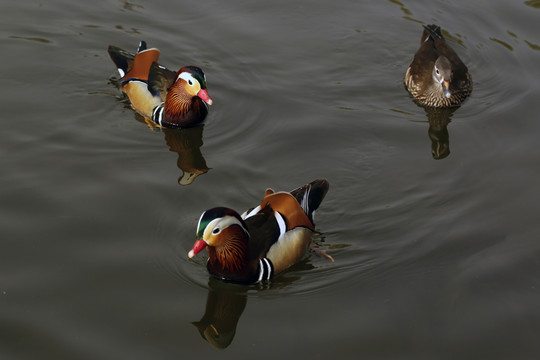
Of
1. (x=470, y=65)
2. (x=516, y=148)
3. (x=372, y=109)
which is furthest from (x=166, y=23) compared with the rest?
(x=516, y=148)

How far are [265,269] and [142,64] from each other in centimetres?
398

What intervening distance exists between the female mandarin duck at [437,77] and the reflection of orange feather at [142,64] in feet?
11.2

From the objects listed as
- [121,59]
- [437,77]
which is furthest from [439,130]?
[121,59]

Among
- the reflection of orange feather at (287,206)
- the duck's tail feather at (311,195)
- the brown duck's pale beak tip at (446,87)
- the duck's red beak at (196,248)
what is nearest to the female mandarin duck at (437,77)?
the brown duck's pale beak tip at (446,87)

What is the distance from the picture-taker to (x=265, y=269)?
658 centimetres

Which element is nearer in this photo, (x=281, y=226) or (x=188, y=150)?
(x=281, y=226)

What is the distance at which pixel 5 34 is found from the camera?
10.4 metres

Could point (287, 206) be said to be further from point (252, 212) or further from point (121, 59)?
point (121, 59)

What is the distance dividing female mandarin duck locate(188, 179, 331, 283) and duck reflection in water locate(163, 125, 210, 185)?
1172mm

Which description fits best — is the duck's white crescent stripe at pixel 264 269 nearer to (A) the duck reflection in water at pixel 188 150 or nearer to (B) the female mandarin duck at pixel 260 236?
(B) the female mandarin duck at pixel 260 236

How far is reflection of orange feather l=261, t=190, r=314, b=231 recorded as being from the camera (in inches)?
266

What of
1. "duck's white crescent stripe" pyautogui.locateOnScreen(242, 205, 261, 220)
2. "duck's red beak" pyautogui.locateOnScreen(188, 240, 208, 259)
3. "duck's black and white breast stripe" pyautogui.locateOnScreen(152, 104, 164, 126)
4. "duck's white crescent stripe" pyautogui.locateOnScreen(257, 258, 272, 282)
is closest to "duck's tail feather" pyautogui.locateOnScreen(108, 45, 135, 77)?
"duck's black and white breast stripe" pyautogui.locateOnScreen(152, 104, 164, 126)

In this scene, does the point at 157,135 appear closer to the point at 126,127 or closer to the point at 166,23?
the point at 126,127

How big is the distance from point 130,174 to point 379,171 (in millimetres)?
2663
